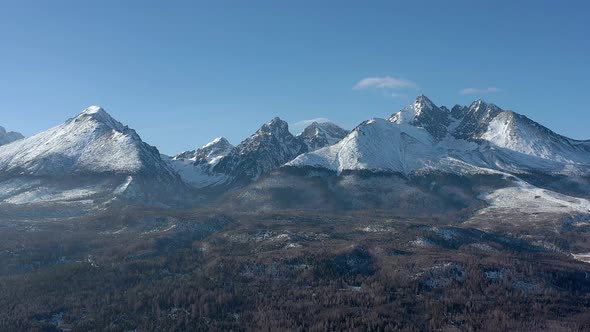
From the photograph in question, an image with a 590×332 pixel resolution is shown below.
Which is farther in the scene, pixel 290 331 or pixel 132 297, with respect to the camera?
pixel 132 297

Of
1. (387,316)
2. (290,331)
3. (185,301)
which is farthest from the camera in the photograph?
(185,301)

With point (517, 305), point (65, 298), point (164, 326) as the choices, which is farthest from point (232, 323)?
point (517, 305)

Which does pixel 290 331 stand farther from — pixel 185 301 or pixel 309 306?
pixel 185 301

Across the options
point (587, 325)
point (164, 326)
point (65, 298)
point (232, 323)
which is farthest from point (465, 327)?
point (65, 298)

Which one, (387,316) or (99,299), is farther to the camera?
(99,299)

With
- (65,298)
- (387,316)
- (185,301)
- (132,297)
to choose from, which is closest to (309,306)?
(387,316)

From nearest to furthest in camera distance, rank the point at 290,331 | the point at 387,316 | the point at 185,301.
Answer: the point at 290,331 < the point at 387,316 < the point at 185,301

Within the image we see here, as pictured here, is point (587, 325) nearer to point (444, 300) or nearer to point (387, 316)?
point (444, 300)
